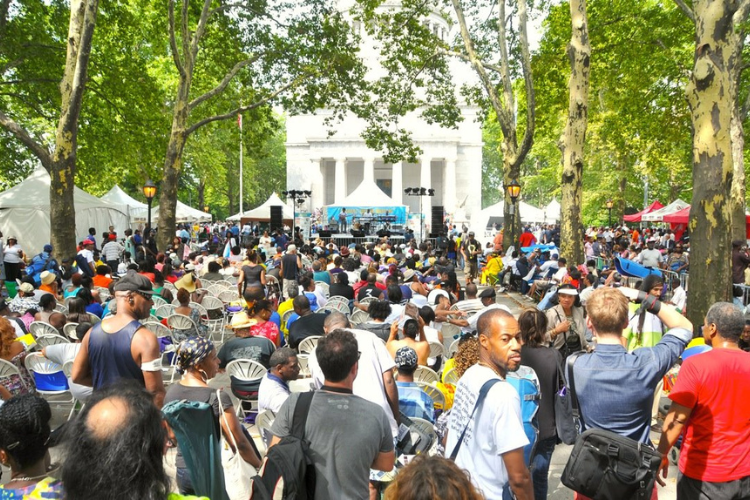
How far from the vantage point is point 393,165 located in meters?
62.1

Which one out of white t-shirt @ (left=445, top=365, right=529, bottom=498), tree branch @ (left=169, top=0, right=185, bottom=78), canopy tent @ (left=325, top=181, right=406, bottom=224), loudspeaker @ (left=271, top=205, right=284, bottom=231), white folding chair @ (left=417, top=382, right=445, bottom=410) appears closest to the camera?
white t-shirt @ (left=445, top=365, right=529, bottom=498)

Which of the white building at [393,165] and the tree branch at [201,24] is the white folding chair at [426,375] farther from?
the white building at [393,165]

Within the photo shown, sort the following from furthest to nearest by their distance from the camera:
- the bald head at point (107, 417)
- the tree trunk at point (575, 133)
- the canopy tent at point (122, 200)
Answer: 1. the canopy tent at point (122, 200)
2. the tree trunk at point (575, 133)
3. the bald head at point (107, 417)

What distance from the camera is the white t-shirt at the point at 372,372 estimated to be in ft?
13.8

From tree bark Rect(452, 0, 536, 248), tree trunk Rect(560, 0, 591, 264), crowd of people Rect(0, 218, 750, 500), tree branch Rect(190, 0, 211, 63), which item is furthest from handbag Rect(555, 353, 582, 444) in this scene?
tree branch Rect(190, 0, 211, 63)

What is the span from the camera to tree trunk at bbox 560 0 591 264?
14.6 m

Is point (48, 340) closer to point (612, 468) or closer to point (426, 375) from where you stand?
point (426, 375)

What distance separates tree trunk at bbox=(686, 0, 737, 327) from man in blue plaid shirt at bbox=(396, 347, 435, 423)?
15.5 feet

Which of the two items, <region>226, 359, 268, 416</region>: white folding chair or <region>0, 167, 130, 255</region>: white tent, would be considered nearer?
<region>226, 359, 268, 416</region>: white folding chair

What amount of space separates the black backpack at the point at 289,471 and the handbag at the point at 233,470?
672 millimetres

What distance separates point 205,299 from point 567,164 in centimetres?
925

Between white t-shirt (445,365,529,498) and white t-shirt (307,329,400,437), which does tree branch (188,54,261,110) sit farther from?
white t-shirt (445,365,529,498)

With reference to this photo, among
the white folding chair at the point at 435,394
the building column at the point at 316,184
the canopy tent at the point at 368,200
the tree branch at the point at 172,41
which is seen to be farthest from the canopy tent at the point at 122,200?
the building column at the point at 316,184

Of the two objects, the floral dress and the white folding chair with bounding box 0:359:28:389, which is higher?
the white folding chair with bounding box 0:359:28:389
